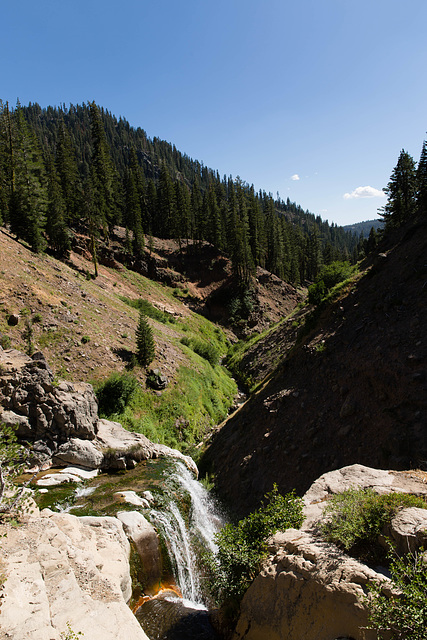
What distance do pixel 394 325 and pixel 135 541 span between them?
519 inches

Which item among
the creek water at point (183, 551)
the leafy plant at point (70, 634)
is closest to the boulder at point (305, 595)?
the creek water at point (183, 551)

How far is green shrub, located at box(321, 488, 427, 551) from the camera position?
5793 millimetres

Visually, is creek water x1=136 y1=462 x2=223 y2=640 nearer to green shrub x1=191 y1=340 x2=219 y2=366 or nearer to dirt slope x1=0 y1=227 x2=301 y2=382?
dirt slope x1=0 y1=227 x2=301 y2=382

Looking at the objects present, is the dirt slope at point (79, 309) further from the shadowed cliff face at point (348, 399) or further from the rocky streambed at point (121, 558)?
the shadowed cliff face at point (348, 399)

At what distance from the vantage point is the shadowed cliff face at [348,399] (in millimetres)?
10984

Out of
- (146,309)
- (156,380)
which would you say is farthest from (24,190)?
(156,380)

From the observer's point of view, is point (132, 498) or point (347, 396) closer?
point (132, 498)

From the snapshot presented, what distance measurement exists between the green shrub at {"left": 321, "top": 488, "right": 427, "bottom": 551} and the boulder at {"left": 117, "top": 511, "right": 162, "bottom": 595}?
6009 millimetres

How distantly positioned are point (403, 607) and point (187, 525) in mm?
9670

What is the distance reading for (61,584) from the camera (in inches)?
237

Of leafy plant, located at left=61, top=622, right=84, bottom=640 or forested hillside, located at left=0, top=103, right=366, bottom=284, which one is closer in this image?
leafy plant, located at left=61, top=622, right=84, bottom=640

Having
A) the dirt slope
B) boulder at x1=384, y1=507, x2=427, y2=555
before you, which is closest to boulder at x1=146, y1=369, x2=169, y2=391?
the dirt slope

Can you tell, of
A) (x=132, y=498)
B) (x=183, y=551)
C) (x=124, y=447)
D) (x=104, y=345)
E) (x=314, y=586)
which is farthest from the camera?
(x=104, y=345)

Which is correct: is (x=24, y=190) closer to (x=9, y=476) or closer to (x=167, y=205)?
(x=9, y=476)
